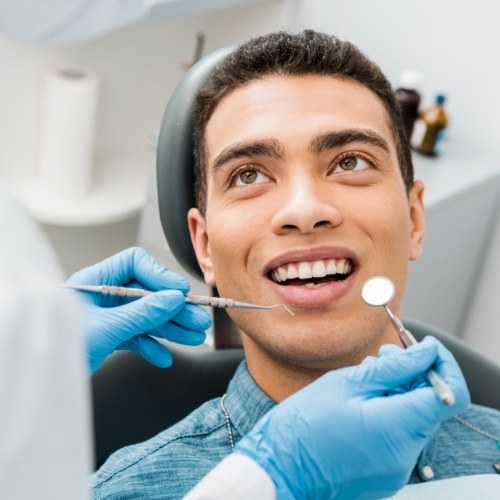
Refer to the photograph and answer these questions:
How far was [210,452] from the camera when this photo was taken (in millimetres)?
1427

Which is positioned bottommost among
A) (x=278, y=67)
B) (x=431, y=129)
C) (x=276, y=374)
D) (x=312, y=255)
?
(x=276, y=374)

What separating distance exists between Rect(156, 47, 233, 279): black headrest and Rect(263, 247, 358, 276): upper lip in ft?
0.82

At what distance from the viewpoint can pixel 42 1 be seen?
2145 mm

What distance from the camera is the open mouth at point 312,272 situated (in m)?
1.39

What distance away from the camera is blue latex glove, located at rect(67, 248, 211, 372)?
1.40 metres

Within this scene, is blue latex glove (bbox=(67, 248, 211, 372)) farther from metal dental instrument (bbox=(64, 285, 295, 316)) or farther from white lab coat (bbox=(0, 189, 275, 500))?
white lab coat (bbox=(0, 189, 275, 500))

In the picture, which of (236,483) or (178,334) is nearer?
(236,483)

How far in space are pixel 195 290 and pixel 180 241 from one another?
67 cm

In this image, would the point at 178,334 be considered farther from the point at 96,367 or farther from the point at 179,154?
the point at 179,154

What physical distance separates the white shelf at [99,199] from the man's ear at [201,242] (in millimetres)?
1082

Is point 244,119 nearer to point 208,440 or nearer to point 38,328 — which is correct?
point 208,440

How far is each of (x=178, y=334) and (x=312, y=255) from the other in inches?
11.3

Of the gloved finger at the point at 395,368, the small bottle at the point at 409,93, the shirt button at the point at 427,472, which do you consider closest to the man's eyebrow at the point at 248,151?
the gloved finger at the point at 395,368

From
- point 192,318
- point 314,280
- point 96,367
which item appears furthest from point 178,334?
point 314,280
